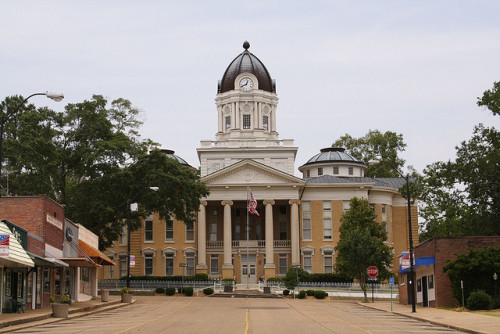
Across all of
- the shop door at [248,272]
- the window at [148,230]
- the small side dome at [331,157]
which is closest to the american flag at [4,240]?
the shop door at [248,272]

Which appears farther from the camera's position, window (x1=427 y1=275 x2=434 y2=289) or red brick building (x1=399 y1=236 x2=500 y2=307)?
window (x1=427 y1=275 x2=434 y2=289)

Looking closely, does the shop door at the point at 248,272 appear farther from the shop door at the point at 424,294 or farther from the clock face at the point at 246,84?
the shop door at the point at 424,294

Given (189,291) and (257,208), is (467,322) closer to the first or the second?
(189,291)

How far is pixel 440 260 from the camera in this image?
4094 centimetres

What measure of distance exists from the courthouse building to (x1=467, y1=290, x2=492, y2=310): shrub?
139 feet

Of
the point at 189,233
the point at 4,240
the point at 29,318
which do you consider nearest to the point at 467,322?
the point at 29,318

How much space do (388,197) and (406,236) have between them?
5304mm

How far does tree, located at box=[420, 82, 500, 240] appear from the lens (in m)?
51.8

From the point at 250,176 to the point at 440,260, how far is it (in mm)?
41298

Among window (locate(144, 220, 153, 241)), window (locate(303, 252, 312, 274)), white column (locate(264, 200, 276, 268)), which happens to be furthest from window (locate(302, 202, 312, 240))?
window (locate(144, 220, 153, 241))

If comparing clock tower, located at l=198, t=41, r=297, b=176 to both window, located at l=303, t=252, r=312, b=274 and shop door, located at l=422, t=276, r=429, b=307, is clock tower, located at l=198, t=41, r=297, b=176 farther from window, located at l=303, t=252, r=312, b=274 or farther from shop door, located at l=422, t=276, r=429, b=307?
shop door, located at l=422, t=276, r=429, b=307

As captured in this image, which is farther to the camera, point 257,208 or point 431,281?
point 257,208

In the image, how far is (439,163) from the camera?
174 feet

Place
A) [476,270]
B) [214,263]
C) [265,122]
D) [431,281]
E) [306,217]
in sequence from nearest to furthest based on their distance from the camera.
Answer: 1. [476,270]
2. [431,281]
3. [214,263]
4. [306,217]
5. [265,122]
